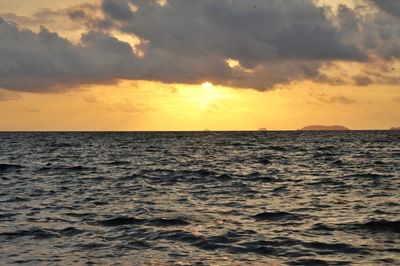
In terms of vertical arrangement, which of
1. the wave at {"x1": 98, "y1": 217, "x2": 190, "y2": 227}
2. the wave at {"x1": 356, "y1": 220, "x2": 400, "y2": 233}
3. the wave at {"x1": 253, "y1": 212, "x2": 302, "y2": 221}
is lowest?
the wave at {"x1": 98, "y1": 217, "x2": 190, "y2": 227}

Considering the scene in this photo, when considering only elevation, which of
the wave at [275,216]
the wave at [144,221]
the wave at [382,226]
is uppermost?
the wave at [382,226]

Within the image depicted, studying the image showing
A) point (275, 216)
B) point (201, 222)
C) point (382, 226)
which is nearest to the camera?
point (382, 226)

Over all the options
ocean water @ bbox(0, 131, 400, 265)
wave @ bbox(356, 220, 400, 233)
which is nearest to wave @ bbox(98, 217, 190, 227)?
ocean water @ bbox(0, 131, 400, 265)

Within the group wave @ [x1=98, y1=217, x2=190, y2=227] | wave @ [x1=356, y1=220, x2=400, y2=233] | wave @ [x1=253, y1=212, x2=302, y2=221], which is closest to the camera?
wave @ [x1=356, y1=220, x2=400, y2=233]

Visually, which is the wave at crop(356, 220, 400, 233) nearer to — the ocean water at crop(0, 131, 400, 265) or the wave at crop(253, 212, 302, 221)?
the ocean water at crop(0, 131, 400, 265)

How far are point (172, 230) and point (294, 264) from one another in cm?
568

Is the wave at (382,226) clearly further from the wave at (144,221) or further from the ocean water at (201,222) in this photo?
the wave at (144,221)

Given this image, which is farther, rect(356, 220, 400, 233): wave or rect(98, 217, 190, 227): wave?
rect(98, 217, 190, 227): wave

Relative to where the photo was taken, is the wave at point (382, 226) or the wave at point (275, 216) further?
the wave at point (275, 216)

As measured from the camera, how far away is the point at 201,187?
31297 mm

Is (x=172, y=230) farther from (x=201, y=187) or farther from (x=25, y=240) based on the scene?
(x=201, y=187)

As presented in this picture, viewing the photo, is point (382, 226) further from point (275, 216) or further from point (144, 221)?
point (144, 221)

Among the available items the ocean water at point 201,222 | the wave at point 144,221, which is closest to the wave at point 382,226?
the ocean water at point 201,222

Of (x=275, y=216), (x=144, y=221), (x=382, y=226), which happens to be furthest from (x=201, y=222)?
(x=382, y=226)
